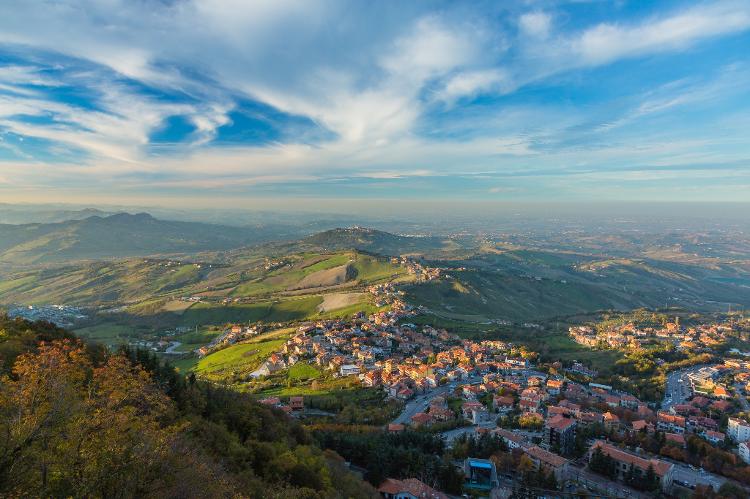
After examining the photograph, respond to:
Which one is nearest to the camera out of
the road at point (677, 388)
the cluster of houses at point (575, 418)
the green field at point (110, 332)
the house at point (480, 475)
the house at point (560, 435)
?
the house at point (480, 475)

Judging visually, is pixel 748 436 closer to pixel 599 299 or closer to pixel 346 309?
pixel 346 309

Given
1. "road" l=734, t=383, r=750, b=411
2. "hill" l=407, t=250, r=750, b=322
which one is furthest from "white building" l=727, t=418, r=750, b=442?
"hill" l=407, t=250, r=750, b=322

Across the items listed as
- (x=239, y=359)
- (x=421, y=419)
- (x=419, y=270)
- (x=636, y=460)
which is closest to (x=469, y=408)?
(x=421, y=419)

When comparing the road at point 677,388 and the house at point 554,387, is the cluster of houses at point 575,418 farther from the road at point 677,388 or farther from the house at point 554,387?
the road at point 677,388

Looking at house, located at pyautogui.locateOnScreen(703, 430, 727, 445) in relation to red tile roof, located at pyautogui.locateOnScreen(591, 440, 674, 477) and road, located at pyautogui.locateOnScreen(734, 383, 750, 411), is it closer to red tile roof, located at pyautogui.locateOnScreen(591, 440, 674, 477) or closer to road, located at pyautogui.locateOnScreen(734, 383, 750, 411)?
red tile roof, located at pyautogui.locateOnScreen(591, 440, 674, 477)

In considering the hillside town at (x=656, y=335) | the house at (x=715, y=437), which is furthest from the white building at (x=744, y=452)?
the hillside town at (x=656, y=335)
